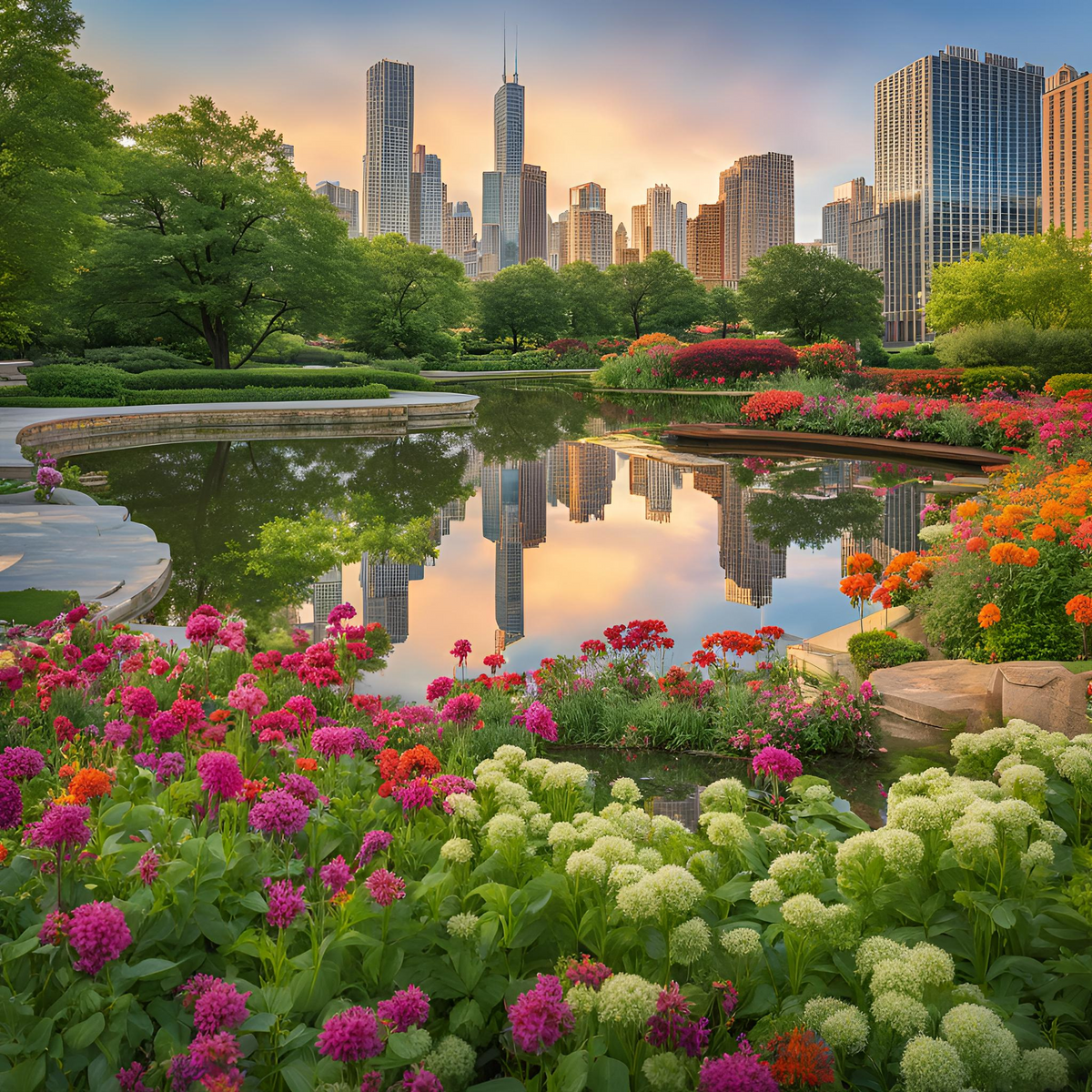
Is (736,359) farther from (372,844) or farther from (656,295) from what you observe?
(656,295)

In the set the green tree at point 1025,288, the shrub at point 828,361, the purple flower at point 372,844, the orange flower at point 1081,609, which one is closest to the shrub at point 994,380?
the shrub at point 828,361

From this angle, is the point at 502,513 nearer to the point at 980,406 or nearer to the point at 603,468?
the point at 603,468

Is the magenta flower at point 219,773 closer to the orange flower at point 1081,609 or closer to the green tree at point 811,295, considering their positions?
the orange flower at point 1081,609

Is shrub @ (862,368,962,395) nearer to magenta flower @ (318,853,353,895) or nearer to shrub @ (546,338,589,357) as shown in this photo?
magenta flower @ (318,853,353,895)

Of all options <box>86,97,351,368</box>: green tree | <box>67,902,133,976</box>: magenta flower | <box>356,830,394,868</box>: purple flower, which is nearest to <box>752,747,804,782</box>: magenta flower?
<box>356,830,394,868</box>: purple flower

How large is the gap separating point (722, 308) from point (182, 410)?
55.0 metres

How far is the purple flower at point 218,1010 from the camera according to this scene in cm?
169

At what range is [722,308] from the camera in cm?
6788

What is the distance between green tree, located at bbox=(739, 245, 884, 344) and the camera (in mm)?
42250

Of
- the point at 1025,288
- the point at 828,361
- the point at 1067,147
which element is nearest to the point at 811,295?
the point at 1025,288

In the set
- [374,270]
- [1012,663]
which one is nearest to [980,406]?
[1012,663]

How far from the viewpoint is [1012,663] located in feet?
15.5

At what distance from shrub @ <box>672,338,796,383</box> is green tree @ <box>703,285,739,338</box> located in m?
41.1

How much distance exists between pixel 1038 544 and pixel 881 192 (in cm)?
12674
